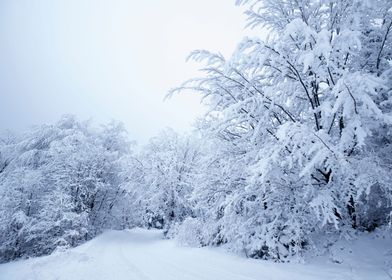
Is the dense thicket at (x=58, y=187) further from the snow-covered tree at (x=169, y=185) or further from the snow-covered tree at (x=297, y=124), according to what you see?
the snow-covered tree at (x=297, y=124)

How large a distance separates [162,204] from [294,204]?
1576 cm

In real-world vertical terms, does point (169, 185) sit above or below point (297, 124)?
above

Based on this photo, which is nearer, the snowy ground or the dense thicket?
the snowy ground

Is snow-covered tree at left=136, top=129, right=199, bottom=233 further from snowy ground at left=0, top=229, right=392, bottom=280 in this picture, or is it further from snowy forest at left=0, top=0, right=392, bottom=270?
snowy ground at left=0, top=229, right=392, bottom=280

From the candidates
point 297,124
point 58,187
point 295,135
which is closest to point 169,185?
point 58,187

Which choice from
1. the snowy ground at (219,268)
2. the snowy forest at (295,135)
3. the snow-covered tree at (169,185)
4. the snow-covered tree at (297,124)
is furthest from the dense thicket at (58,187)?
the snow-covered tree at (297,124)

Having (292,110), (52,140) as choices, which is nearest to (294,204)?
(292,110)

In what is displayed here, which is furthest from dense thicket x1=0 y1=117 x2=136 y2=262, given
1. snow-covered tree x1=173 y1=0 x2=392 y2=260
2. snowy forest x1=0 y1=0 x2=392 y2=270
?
snow-covered tree x1=173 y1=0 x2=392 y2=260

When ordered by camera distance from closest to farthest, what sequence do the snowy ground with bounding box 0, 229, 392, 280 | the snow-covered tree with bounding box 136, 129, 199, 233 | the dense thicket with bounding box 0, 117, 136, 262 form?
the snowy ground with bounding box 0, 229, 392, 280, the dense thicket with bounding box 0, 117, 136, 262, the snow-covered tree with bounding box 136, 129, 199, 233

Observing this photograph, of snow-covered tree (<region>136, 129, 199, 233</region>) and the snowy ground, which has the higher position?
snow-covered tree (<region>136, 129, 199, 233</region>)

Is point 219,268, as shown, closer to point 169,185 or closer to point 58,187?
point 169,185

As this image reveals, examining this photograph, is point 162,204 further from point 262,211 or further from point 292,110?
point 292,110

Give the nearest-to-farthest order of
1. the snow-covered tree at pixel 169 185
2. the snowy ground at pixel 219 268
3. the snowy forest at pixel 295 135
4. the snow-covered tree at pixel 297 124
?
the snowy forest at pixel 295 135
the snow-covered tree at pixel 297 124
the snowy ground at pixel 219 268
the snow-covered tree at pixel 169 185

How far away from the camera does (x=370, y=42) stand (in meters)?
7.15
